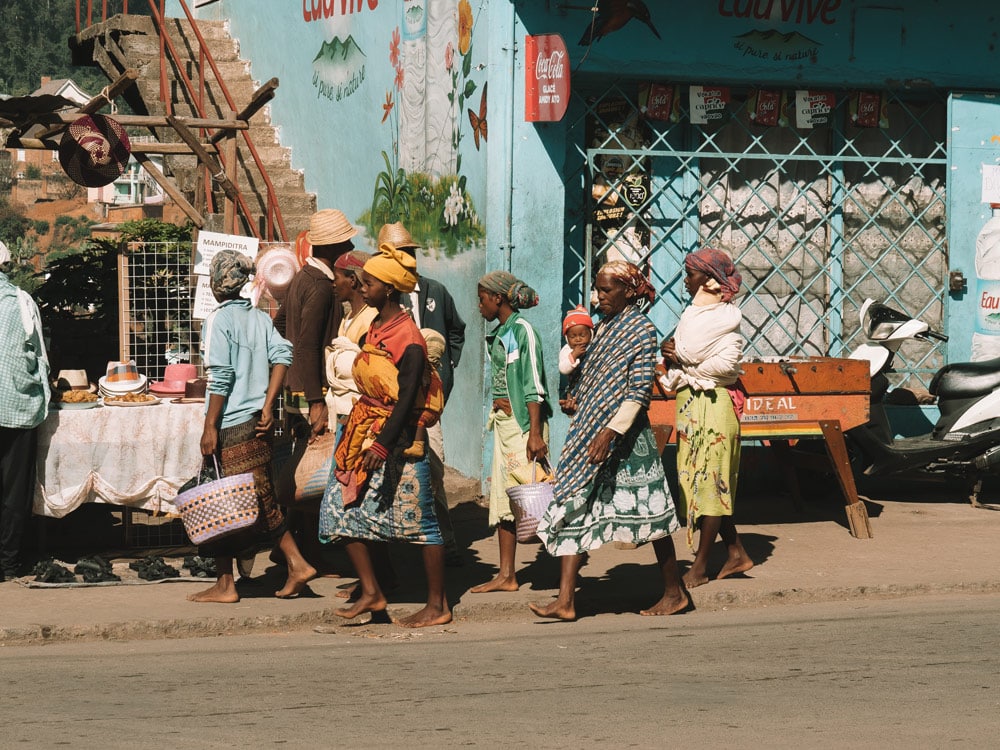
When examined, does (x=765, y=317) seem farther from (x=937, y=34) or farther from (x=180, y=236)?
(x=180, y=236)

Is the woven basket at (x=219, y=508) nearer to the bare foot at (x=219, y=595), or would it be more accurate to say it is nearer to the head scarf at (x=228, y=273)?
the bare foot at (x=219, y=595)

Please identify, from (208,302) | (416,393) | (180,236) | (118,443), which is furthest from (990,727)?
(180,236)

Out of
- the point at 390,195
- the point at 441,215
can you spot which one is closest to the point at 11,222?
the point at 390,195

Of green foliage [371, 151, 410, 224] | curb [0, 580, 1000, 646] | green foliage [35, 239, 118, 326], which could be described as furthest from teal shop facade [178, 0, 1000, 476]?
green foliage [35, 239, 118, 326]

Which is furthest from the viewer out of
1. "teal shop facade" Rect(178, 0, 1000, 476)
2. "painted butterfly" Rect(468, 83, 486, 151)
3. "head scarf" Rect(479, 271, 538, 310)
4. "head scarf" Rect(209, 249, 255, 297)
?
"painted butterfly" Rect(468, 83, 486, 151)

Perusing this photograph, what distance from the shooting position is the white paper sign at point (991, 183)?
11312mm

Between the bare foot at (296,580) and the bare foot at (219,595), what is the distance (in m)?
0.26

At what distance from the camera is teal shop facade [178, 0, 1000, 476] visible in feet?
33.6

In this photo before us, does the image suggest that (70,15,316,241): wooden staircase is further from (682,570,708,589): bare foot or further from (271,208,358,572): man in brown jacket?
(682,570,708,589): bare foot

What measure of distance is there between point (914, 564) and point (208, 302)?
4939 millimetres

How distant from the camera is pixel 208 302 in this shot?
368 inches

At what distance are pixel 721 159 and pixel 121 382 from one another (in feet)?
16.9

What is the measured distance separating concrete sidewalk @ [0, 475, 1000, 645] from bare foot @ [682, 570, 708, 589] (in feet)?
0.26

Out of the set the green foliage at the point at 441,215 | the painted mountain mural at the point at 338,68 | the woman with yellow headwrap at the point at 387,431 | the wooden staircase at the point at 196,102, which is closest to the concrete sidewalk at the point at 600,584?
the woman with yellow headwrap at the point at 387,431
